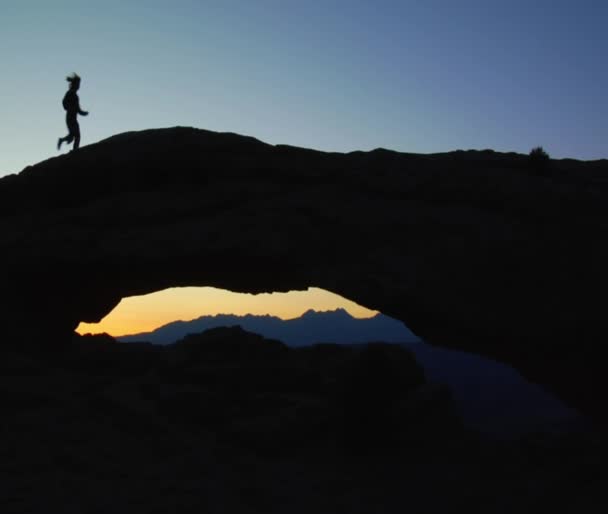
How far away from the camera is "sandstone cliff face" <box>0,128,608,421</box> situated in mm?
11328

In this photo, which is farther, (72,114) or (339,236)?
(72,114)

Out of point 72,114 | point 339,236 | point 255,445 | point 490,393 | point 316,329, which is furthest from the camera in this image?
point 316,329

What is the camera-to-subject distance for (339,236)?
1260 cm

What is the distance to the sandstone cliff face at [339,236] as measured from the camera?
11.3 meters

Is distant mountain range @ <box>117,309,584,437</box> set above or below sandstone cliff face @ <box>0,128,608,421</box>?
below

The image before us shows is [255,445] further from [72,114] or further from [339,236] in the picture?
[72,114]

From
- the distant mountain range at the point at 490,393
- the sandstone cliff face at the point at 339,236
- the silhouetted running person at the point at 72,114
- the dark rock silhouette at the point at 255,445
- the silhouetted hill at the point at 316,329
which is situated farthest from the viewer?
the silhouetted hill at the point at 316,329

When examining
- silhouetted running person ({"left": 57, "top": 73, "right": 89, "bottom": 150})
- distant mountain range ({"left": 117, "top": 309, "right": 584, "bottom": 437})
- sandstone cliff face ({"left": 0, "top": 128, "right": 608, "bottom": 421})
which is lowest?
distant mountain range ({"left": 117, "top": 309, "right": 584, "bottom": 437})

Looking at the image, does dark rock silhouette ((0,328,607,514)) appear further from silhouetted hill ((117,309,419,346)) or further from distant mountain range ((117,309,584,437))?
silhouetted hill ((117,309,419,346))

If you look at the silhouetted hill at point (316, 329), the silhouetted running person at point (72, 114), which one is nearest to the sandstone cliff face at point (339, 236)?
the silhouetted running person at point (72, 114)

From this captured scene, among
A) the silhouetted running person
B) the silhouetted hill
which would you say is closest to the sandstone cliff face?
the silhouetted running person

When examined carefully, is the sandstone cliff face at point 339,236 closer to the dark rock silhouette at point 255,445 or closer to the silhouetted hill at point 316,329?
the dark rock silhouette at point 255,445

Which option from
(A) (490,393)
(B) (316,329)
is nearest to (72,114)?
(A) (490,393)

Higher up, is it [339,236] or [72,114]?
[72,114]
